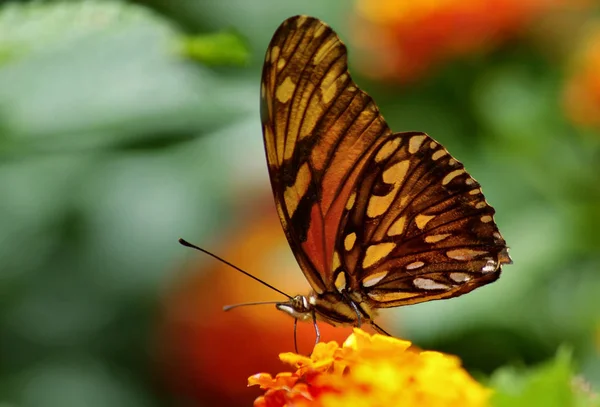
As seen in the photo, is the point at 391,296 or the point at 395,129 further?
the point at 395,129

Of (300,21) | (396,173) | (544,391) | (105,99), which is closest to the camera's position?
(544,391)

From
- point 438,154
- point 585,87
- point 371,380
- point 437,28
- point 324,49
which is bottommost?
point 371,380

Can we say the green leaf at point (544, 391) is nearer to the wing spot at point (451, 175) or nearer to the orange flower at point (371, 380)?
the orange flower at point (371, 380)

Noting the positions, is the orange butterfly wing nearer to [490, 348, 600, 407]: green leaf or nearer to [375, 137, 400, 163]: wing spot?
[375, 137, 400, 163]: wing spot

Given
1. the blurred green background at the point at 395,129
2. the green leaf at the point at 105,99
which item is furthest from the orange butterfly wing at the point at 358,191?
the blurred green background at the point at 395,129

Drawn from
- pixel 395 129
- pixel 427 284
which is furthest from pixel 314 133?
pixel 395 129

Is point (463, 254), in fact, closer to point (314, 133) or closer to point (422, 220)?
point (422, 220)
